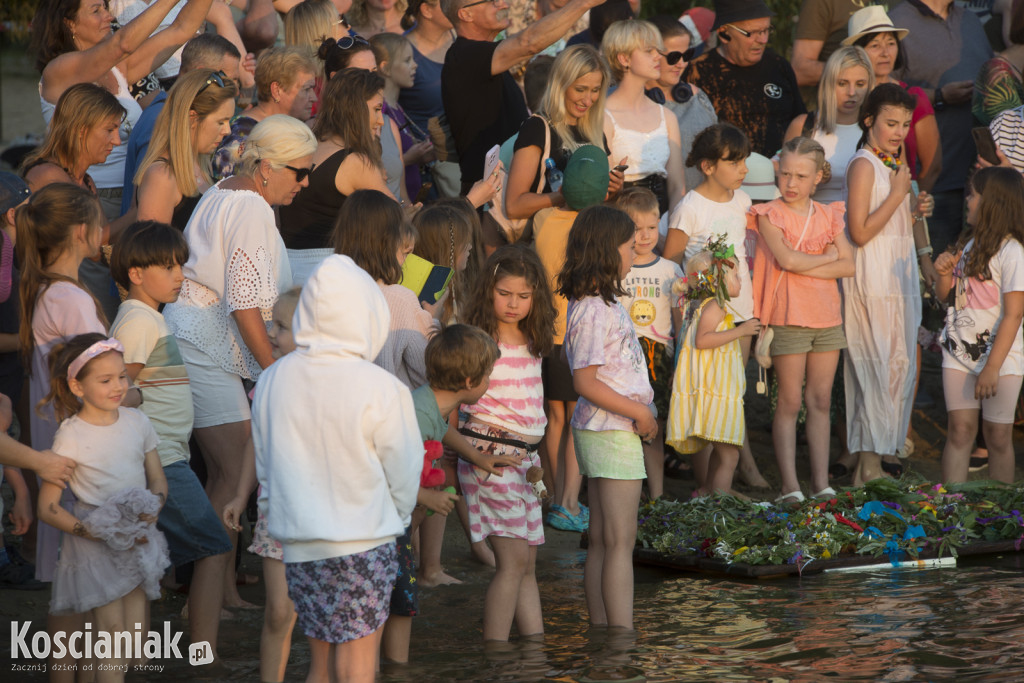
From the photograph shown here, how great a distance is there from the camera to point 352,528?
425 centimetres

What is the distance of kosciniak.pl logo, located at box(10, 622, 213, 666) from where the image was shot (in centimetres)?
497

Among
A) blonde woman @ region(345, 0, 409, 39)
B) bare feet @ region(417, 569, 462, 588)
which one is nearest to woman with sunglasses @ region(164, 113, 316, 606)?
bare feet @ region(417, 569, 462, 588)

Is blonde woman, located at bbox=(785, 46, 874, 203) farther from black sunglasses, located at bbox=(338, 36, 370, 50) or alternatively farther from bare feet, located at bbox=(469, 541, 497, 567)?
bare feet, located at bbox=(469, 541, 497, 567)

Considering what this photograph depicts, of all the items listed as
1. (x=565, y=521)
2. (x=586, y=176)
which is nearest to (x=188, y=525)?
(x=565, y=521)

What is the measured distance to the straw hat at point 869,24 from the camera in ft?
30.6

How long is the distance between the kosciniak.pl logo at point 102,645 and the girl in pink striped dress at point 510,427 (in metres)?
1.36

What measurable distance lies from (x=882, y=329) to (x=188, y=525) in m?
5.35

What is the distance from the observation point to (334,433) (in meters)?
4.21

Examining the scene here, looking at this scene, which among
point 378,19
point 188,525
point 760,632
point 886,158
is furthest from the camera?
point 378,19

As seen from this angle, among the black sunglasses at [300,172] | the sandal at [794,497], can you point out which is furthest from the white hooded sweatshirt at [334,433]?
the sandal at [794,497]

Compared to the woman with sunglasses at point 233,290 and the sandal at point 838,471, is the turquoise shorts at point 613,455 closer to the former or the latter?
the woman with sunglasses at point 233,290

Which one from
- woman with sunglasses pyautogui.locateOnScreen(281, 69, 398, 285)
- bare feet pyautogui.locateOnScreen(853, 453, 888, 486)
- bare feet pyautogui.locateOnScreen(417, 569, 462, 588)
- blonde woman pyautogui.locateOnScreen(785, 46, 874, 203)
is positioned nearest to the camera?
woman with sunglasses pyautogui.locateOnScreen(281, 69, 398, 285)

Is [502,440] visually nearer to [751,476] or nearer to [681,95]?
[751,476]

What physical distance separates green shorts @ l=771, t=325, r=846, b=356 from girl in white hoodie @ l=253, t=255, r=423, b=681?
15.1ft
